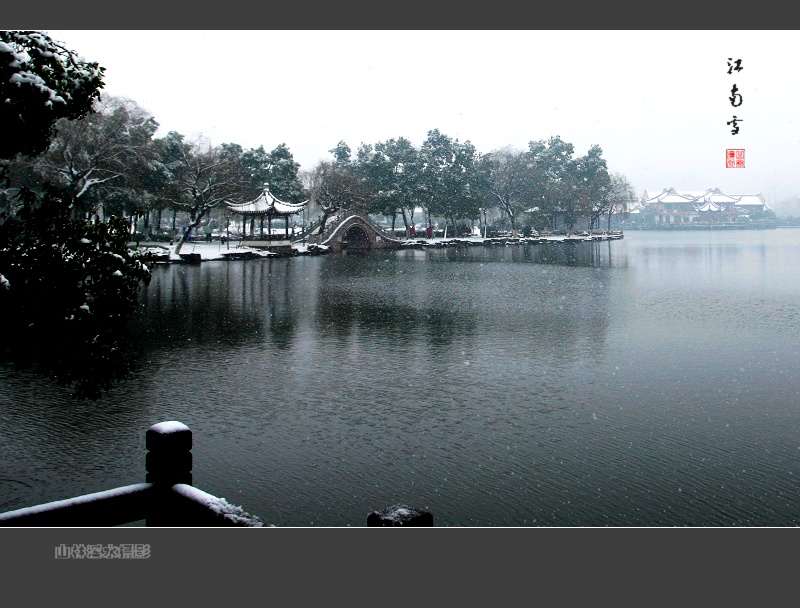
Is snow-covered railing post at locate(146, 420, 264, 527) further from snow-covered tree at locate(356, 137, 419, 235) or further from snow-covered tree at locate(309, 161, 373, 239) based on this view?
snow-covered tree at locate(356, 137, 419, 235)

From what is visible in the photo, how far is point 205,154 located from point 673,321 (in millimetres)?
30903

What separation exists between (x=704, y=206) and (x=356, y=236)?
28.8 metres

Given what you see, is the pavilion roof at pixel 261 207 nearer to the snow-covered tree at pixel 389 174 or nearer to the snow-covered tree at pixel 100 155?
the snow-covered tree at pixel 100 155

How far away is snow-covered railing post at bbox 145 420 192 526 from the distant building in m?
58.2

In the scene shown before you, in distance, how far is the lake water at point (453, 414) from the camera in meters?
6.71

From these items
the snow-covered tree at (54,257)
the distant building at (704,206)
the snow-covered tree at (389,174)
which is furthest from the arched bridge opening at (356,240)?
the snow-covered tree at (54,257)

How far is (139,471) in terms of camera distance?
733cm

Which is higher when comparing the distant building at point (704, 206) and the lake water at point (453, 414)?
the distant building at point (704, 206)

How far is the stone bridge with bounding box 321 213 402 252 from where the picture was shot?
4700cm

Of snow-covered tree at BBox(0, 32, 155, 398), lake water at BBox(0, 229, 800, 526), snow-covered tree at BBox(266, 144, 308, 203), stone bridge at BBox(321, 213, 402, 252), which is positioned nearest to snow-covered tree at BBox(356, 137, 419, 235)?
stone bridge at BBox(321, 213, 402, 252)

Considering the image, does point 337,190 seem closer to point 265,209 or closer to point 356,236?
point 356,236

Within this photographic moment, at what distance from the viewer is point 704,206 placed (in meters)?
58.8

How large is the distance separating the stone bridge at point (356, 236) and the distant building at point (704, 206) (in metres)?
25.3

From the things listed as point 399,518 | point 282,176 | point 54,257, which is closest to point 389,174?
point 282,176
